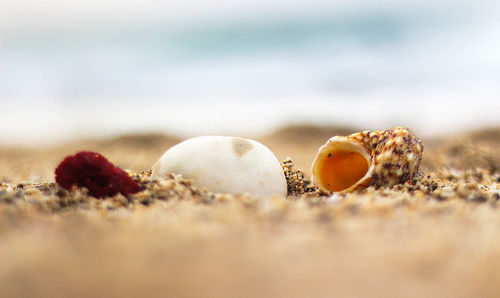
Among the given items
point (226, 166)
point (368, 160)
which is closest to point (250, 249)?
point (226, 166)

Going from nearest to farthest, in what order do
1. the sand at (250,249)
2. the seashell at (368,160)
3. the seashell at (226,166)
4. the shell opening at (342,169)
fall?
1. the sand at (250,249)
2. the seashell at (226,166)
3. the seashell at (368,160)
4. the shell opening at (342,169)

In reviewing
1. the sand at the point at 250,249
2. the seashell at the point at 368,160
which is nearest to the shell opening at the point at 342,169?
the seashell at the point at 368,160

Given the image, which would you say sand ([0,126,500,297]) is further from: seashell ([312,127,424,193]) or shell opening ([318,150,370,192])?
shell opening ([318,150,370,192])

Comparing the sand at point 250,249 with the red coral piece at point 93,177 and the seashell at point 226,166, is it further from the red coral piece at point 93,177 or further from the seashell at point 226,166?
the seashell at point 226,166

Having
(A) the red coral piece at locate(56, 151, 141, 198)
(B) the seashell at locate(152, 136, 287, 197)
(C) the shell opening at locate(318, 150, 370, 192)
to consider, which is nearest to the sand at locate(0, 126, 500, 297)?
(A) the red coral piece at locate(56, 151, 141, 198)

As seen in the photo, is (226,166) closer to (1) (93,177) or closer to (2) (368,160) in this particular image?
(1) (93,177)

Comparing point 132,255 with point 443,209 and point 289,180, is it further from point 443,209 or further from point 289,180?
point 289,180
